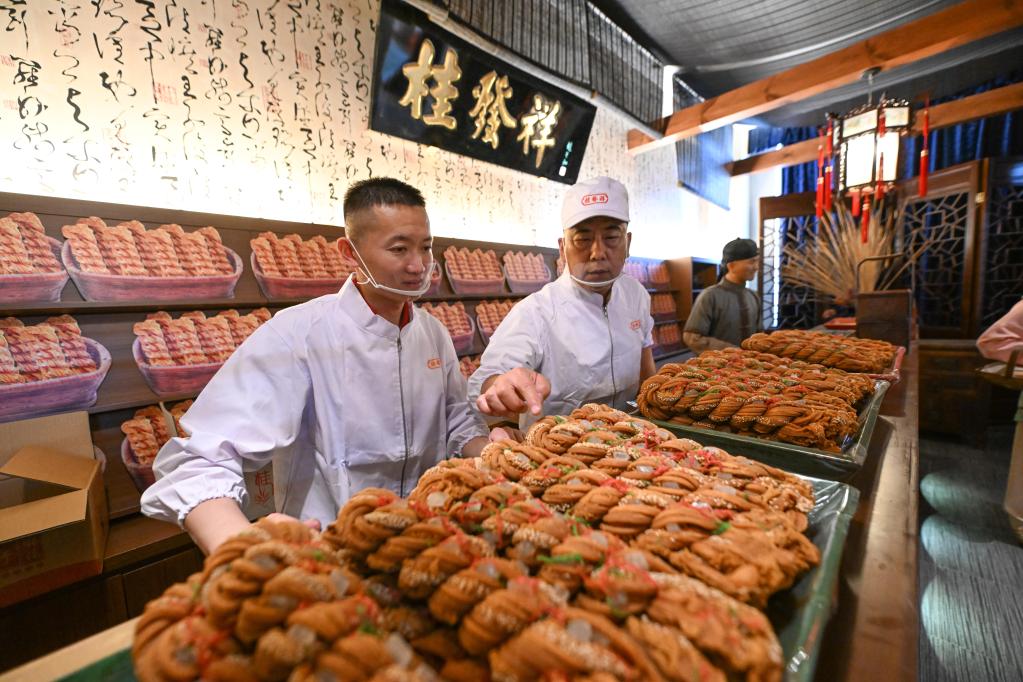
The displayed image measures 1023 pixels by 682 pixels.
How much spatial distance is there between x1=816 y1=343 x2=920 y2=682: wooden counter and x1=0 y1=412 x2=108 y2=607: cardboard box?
2450 mm

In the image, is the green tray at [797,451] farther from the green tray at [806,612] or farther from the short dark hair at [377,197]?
the short dark hair at [377,197]

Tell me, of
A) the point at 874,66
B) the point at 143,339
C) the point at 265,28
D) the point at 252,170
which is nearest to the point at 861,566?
the point at 143,339

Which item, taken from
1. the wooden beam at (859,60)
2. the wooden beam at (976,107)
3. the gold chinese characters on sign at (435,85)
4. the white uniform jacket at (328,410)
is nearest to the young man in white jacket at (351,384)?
the white uniform jacket at (328,410)

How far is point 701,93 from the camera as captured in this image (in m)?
7.99

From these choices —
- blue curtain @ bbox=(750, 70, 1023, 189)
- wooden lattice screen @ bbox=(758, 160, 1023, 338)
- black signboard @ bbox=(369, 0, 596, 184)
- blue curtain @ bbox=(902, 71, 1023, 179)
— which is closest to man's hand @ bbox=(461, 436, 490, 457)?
black signboard @ bbox=(369, 0, 596, 184)

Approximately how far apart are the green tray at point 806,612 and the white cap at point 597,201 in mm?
1524

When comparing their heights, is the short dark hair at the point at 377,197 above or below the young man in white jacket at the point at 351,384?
above

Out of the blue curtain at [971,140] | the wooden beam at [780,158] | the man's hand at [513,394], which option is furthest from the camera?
the wooden beam at [780,158]

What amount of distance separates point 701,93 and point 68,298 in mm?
9168

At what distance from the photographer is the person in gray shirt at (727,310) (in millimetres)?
4289

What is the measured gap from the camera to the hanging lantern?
4156 mm

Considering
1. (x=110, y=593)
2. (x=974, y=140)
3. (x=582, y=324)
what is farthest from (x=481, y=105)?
(x=974, y=140)

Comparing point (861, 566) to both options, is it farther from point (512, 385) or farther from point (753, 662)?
point (512, 385)

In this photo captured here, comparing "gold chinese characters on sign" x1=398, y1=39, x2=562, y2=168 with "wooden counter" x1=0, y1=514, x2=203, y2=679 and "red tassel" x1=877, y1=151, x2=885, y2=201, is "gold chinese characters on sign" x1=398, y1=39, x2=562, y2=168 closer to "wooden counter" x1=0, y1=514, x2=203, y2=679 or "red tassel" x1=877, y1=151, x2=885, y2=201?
"red tassel" x1=877, y1=151, x2=885, y2=201
